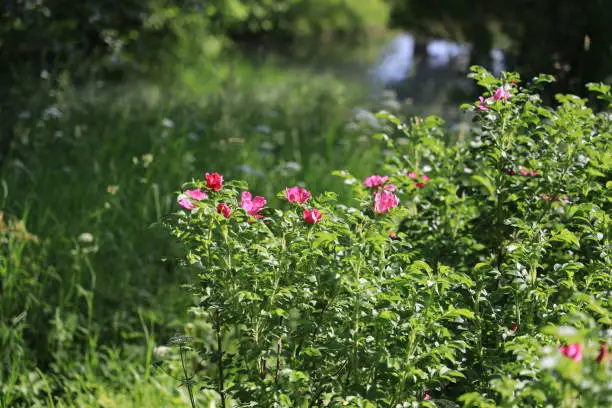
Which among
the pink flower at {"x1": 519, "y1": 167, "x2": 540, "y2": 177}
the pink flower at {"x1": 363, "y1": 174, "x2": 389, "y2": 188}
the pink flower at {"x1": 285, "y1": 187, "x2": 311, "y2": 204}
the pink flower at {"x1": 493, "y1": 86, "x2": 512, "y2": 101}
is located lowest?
the pink flower at {"x1": 285, "y1": 187, "x2": 311, "y2": 204}

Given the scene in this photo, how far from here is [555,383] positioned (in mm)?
1456

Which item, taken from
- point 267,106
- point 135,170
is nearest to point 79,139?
point 135,170

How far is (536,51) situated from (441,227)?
151 inches

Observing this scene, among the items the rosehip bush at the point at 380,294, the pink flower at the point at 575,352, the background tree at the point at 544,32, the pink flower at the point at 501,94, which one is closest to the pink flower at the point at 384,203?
the rosehip bush at the point at 380,294

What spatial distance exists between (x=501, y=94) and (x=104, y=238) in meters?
2.28

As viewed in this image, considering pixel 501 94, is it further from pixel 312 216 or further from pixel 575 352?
pixel 575 352

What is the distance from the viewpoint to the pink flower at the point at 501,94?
2.31m

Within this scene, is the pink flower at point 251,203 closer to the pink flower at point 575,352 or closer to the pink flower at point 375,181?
the pink flower at point 375,181

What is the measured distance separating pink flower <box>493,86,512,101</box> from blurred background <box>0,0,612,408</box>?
3.43ft

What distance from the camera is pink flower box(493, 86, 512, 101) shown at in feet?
7.59

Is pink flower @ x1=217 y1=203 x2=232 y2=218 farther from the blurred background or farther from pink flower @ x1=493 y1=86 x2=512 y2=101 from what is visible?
pink flower @ x1=493 y1=86 x2=512 y2=101

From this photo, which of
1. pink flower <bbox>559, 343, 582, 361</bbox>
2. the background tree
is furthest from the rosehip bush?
the background tree

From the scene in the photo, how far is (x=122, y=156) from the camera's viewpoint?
17.3ft

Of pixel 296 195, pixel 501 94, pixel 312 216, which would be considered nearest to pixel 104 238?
pixel 296 195
